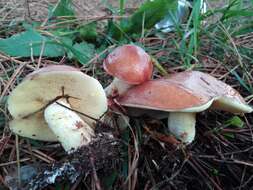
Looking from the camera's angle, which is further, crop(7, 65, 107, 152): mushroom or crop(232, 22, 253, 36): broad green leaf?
crop(232, 22, 253, 36): broad green leaf

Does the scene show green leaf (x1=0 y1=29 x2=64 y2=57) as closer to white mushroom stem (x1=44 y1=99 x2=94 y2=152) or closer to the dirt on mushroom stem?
white mushroom stem (x1=44 y1=99 x2=94 y2=152)

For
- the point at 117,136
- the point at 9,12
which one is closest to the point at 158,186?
the point at 117,136

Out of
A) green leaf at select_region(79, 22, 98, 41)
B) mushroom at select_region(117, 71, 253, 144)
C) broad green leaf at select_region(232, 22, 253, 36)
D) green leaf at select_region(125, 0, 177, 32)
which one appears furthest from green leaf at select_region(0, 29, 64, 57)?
broad green leaf at select_region(232, 22, 253, 36)

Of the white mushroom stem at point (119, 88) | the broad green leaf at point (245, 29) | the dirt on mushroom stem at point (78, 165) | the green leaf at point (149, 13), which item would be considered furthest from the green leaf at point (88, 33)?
the dirt on mushroom stem at point (78, 165)

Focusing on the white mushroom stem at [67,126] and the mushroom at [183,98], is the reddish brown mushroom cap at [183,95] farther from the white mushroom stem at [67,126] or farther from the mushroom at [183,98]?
the white mushroom stem at [67,126]

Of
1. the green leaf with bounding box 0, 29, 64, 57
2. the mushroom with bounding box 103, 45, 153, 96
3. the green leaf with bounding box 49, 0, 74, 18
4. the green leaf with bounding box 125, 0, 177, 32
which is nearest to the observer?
the mushroom with bounding box 103, 45, 153, 96

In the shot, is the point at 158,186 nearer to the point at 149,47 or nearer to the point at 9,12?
the point at 149,47

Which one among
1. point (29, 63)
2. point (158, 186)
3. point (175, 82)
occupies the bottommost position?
point (158, 186)

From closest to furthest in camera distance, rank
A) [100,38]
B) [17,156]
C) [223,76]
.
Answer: [17,156]
[223,76]
[100,38]
